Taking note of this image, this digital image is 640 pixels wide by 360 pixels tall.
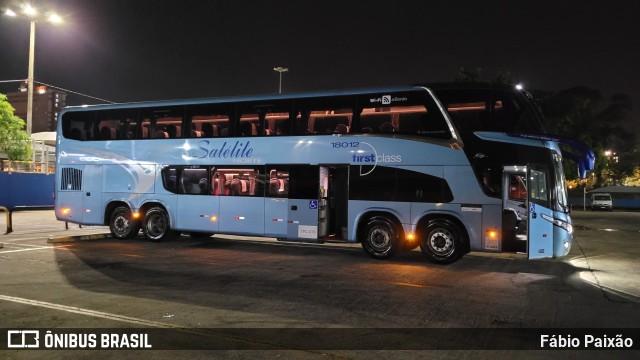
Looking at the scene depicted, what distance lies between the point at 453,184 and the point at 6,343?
8965 millimetres

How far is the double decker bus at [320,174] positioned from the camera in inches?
421

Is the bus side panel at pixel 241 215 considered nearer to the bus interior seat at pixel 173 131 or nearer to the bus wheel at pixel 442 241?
the bus interior seat at pixel 173 131

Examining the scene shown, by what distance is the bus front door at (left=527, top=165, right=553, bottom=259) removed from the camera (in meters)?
10.2

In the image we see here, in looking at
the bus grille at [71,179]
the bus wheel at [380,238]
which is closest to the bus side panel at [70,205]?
the bus grille at [71,179]

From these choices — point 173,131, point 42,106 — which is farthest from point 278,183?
point 42,106

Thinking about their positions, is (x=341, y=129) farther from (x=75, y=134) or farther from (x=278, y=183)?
(x=75, y=134)

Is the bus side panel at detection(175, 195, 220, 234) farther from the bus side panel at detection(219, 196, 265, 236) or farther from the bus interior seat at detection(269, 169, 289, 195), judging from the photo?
the bus interior seat at detection(269, 169, 289, 195)

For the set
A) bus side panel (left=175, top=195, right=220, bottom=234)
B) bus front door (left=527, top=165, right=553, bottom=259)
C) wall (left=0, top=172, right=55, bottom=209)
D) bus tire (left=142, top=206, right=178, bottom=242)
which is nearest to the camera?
bus front door (left=527, top=165, right=553, bottom=259)

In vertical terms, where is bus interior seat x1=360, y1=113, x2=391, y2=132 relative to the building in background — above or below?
below

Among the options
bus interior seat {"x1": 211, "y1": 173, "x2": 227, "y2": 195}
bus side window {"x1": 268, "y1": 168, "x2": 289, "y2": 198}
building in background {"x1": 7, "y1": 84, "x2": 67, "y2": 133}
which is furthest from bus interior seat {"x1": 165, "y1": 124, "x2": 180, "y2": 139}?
building in background {"x1": 7, "y1": 84, "x2": 67, "y2": 133}

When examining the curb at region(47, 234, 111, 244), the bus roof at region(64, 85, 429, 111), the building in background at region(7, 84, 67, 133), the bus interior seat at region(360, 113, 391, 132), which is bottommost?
the curb at region(47, 234, 111, 244)

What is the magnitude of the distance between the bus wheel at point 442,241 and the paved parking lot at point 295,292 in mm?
305

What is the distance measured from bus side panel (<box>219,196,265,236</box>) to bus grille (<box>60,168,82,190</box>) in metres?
5.52

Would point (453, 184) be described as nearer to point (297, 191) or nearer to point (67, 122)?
point (297, 191)
